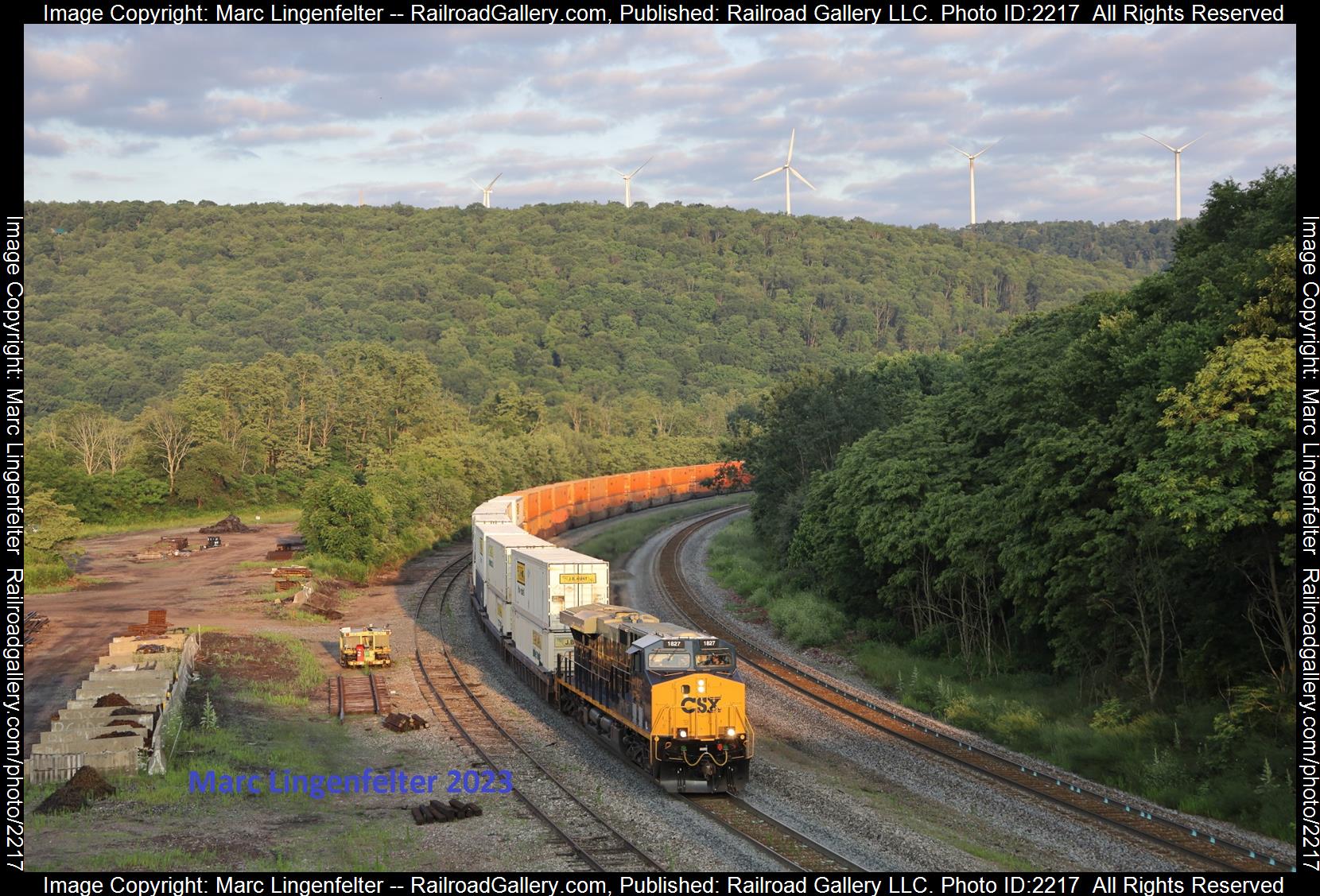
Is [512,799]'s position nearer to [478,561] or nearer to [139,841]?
[139,841]

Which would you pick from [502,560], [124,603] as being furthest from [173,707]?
[124,603]

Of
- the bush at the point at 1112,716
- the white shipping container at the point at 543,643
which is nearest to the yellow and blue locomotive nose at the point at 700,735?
the white shipping container at the point at 543,643

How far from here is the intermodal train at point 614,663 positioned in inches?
1025

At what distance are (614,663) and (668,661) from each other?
2981mm

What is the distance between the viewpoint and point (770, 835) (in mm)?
22859

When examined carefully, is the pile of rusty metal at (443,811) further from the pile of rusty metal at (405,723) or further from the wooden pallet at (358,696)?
the wooden pallet at (358,696)

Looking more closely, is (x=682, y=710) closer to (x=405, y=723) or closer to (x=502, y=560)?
(x=405, y=723)

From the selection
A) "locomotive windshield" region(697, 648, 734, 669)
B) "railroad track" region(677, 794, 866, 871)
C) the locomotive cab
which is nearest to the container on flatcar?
the locomotive cab

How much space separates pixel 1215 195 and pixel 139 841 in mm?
33834

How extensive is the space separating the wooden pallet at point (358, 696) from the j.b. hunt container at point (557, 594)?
5144 mm

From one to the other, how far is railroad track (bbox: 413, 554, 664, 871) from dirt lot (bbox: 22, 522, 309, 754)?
37.3 feet

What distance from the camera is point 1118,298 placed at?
3922 cm

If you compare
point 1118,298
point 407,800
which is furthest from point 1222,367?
point 407,800

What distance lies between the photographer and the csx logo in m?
26.1
